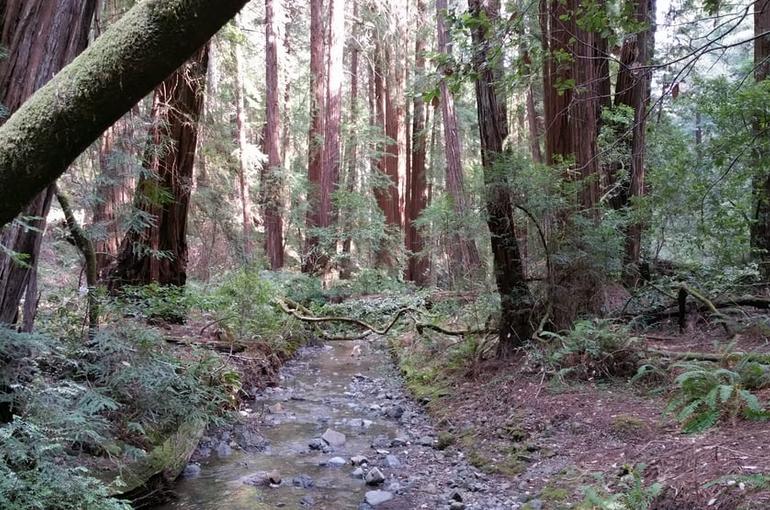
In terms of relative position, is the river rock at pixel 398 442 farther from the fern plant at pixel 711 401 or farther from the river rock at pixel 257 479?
the fern plant at pixel 711 401

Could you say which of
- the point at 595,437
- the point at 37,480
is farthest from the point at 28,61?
the point at 595,437

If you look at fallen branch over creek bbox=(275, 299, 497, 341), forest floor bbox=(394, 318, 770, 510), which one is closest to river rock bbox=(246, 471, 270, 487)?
forest floor bbox=(394, 318, 770, 510)

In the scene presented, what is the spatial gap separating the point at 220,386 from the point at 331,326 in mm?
6565

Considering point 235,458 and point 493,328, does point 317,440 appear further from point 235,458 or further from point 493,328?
point 493,328

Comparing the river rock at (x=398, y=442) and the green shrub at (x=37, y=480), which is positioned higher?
the green shrub at (x=37, y=480)

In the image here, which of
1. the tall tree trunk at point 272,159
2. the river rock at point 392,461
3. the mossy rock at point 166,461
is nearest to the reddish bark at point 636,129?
the river rock at point 392,461

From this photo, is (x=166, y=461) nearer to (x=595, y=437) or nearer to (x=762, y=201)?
(x=595, y=437)

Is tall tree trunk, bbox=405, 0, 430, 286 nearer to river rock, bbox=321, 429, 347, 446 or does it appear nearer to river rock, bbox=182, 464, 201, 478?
river rock, bbox=321, 429, 347, 446

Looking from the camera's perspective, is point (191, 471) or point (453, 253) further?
point (453, 253)

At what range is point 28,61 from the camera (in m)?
3.97

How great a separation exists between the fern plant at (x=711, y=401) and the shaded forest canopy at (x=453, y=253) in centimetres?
2

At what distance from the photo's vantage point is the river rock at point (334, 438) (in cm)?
606

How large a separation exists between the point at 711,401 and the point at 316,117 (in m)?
16.7

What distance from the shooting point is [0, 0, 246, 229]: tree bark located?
1.45m
